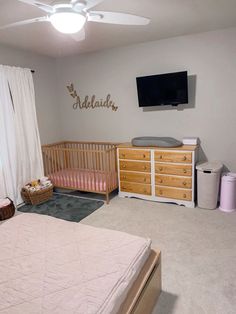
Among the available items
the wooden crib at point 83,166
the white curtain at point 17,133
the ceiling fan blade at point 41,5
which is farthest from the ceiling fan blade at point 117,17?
the white curtain at point 17,133

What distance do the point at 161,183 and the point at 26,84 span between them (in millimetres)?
2756

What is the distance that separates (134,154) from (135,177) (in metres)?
0.39

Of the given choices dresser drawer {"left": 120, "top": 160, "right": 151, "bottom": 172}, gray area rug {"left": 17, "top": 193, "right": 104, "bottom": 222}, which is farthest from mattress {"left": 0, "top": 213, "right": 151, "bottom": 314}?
dresser drawer {"left": 120, "top": 160, "right": 151, "bottom": 172}

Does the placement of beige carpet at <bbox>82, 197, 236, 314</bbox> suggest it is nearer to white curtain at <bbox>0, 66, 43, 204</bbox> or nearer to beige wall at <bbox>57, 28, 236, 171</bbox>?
beige wall at <bbox>57, 28, 236, 171</bbox>

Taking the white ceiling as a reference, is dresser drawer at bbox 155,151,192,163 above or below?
below

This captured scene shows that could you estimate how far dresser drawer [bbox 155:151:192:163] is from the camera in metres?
3.45

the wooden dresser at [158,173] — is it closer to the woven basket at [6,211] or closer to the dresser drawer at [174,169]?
the dresser drawer at [174,169]

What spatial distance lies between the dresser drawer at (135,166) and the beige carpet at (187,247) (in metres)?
0.53

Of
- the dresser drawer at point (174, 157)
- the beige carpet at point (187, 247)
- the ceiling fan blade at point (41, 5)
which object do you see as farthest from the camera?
the dresser drawer at point (174, 157)

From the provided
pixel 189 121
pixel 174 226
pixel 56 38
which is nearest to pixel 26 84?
pixel 56 38

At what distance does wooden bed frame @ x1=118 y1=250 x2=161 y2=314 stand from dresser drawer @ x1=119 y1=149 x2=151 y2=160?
6.64 ft

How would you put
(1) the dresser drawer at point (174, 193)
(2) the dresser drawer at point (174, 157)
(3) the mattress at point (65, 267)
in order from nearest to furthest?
(3) the mattress at point (65, 267), (2) the dresser drawer at point (174, 157), (1) the dresser drawer at point (174, 193)

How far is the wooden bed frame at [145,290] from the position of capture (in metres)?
1.42

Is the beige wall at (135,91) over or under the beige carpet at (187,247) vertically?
over
